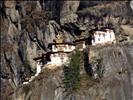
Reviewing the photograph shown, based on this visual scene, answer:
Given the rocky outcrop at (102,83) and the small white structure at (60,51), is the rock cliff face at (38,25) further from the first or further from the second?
the small white structure at (60,51)

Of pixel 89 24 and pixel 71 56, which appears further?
pixel 89 24

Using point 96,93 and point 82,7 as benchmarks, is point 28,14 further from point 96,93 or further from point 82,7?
point 96,93

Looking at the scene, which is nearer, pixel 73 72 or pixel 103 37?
pixel 73 72

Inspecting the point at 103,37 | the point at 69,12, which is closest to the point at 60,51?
the point at 103,37

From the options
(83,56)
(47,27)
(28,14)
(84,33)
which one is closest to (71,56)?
(83,56)

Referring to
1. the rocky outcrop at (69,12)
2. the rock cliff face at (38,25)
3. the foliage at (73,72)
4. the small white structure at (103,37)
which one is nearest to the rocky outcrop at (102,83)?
the foliage at (73,72)

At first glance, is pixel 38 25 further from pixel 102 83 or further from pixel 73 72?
pixel 102 83
